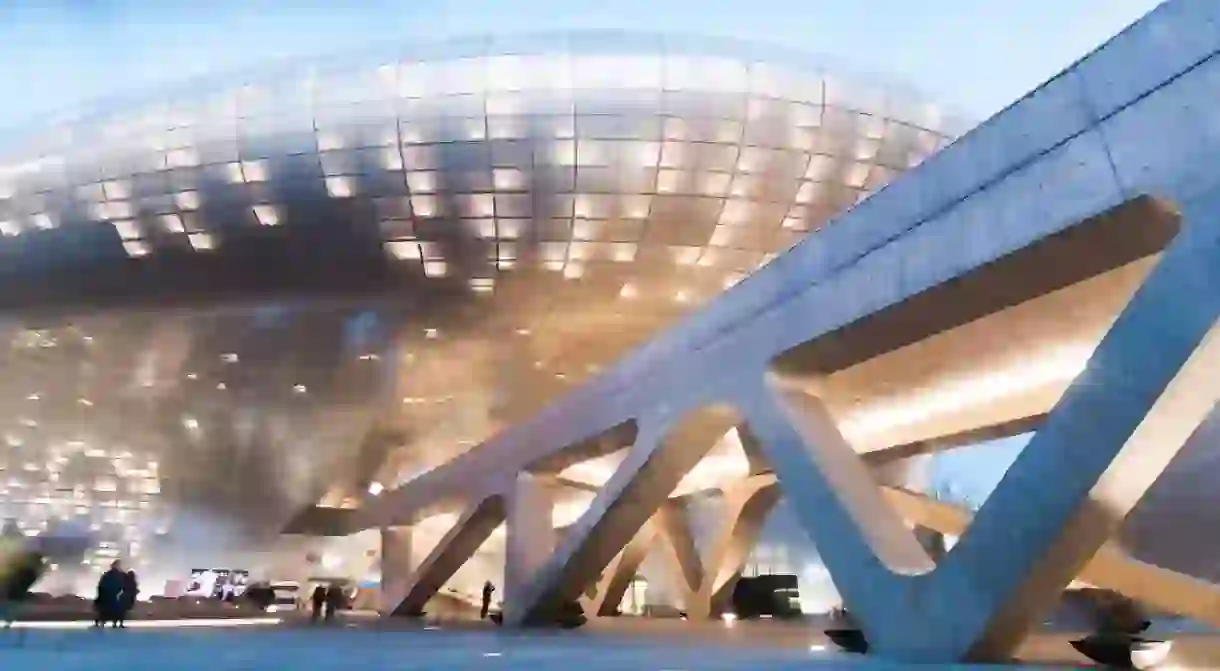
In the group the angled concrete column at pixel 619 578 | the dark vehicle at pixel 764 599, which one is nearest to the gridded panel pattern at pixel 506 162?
Result: the angled concrete column at pixel 619 578

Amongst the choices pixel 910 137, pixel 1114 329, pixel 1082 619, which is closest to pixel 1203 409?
pixel 1114 329

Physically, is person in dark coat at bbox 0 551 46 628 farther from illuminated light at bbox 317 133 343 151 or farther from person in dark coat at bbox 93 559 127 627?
illuminated light at bbox 317 133 343 151

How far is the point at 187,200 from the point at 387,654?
57.1 ft

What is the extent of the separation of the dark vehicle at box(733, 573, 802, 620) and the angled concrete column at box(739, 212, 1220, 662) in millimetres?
30984

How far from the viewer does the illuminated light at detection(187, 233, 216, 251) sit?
2562cm

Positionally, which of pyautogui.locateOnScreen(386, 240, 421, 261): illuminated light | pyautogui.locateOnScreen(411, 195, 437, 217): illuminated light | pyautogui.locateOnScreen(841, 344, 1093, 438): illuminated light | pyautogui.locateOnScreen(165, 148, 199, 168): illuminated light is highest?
pyautogui.locateOnScreen(165, 148, 199, 168): illuminated light

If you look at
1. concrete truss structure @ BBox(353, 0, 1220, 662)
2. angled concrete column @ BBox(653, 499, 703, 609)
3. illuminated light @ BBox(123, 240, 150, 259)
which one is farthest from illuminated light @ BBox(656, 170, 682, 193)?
angled concrete column @ BBox(653, 499, 703, 609)

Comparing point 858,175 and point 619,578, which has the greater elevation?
point 858,175

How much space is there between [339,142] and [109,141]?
621 centimetres

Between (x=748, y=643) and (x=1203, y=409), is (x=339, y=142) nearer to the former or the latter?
(x=748, y=643)

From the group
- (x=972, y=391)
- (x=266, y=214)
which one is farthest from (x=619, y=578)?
(x=266, y=214)

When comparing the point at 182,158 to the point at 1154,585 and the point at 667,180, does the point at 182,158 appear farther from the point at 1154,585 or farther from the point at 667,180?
the point at 1154,585

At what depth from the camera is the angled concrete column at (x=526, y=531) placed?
21.2 m

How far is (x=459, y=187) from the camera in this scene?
2462 centimetres
